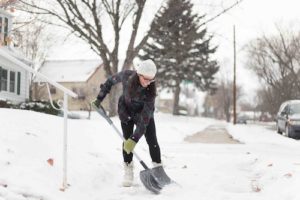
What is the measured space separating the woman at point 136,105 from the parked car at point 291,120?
50.9ft

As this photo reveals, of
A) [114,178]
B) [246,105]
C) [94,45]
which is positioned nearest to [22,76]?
[94,45]

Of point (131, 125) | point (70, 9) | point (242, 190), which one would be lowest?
point (242, 190)

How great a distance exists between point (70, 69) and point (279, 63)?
31229 millimetres

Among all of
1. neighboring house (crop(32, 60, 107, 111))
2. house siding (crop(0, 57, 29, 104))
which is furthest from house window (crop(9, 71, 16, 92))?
neighboring house (crop(32, 60, 107, 111))

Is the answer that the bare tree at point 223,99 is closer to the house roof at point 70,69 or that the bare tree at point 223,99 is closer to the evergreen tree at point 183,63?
the house roof at point 70,69

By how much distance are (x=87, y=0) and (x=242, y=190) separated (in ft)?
75.7

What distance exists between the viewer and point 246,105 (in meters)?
153

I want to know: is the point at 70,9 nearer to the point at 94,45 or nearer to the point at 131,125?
the point at 94,45

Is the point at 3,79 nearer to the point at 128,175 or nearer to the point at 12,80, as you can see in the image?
the point at 12,80

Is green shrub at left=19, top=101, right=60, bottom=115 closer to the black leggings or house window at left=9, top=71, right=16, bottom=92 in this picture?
house window at left=9, top=71, right=16, bottom=92

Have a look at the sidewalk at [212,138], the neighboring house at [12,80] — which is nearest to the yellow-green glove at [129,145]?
the sidewalk at [212,138]

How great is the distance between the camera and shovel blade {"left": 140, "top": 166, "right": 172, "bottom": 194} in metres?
5.91

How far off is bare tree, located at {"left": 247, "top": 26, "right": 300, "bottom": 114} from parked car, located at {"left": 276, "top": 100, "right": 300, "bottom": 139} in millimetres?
21427

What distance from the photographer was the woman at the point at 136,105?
5.85 m
